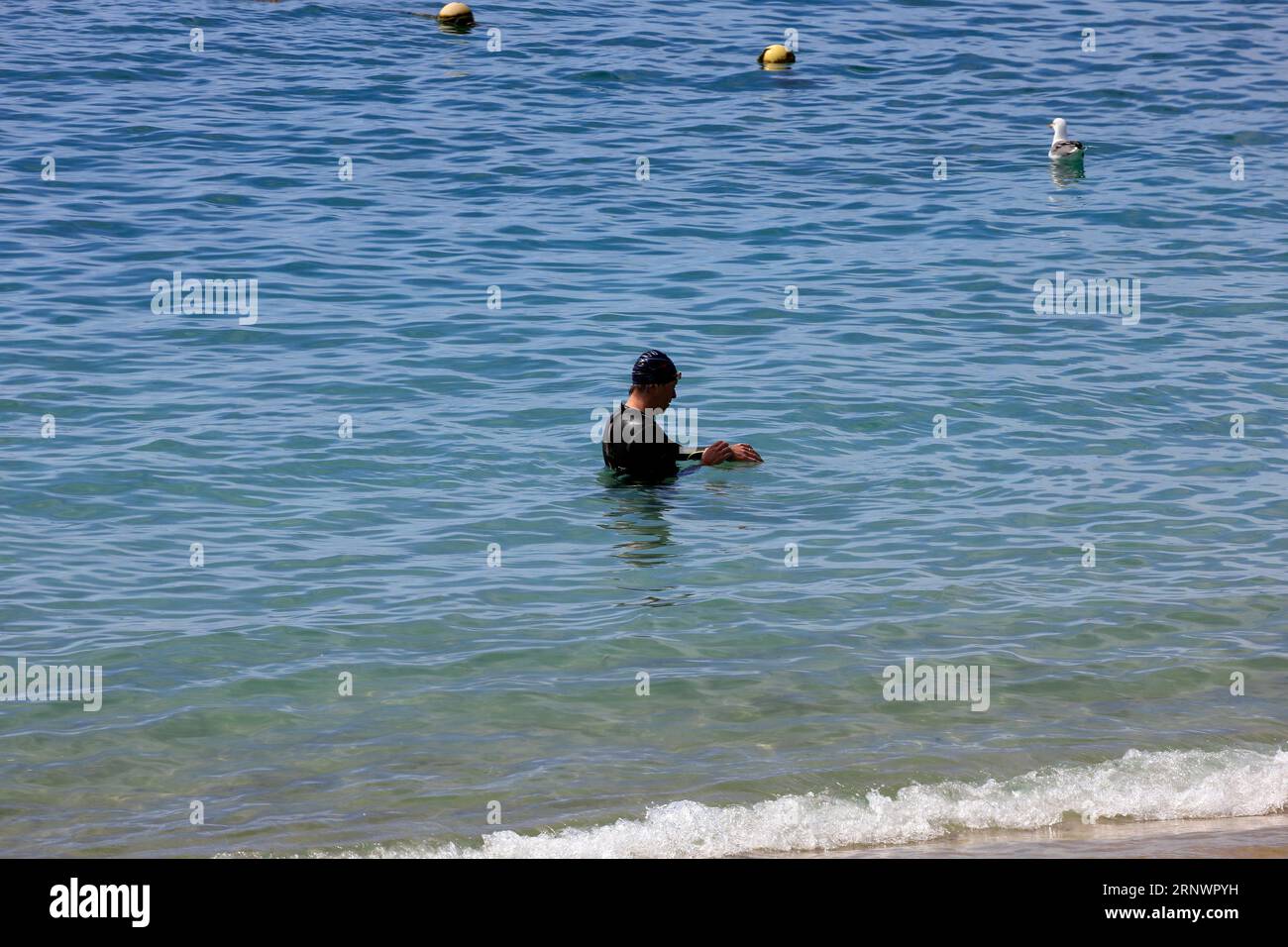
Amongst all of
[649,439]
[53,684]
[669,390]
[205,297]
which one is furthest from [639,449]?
[205,297]

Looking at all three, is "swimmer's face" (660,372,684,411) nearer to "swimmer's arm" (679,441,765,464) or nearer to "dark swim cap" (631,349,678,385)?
"dark swim cap" (631,349,678,385)

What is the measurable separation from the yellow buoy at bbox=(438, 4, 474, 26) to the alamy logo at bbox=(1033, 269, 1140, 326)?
1652 cm

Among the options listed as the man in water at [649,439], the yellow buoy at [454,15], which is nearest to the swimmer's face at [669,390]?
the man in water at [649,439]

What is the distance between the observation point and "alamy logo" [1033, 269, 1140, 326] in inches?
673

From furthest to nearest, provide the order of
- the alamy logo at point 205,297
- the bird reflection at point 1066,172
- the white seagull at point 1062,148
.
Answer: the white seagull at point 1062,148, the bird reflection at point 1066,172, the alamy logo at point 205,297

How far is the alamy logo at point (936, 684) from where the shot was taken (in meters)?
8.98

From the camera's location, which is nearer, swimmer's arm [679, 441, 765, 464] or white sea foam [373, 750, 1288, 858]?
white sea foam [373, 750, 1288, 858]

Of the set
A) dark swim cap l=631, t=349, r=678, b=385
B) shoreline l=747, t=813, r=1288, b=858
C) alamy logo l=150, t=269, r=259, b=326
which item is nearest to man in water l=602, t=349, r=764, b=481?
dark swim cap l=631, t=349, r=678, b=385

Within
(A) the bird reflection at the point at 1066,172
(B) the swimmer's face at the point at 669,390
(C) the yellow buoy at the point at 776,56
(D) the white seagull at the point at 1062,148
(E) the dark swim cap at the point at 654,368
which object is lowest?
(B) the swimmer's face at the point at 669,390

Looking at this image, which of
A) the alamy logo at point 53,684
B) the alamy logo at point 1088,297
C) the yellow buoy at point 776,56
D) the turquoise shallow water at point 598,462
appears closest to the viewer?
the turquoise shallow water at point 598,462

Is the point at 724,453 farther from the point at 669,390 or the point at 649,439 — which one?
the point at 669,390

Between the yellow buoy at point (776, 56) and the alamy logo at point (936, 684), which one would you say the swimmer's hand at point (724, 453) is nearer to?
the alamy logo at point (936, 684)

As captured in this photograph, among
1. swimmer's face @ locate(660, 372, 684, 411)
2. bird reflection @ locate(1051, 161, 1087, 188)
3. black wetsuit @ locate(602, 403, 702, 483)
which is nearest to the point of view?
swimmer's face @ locate(660, 372, 684, 411)
